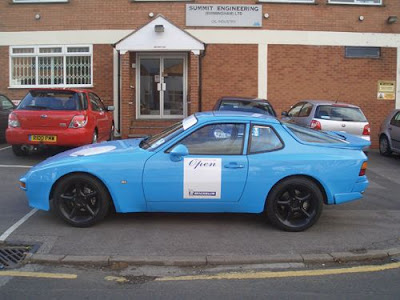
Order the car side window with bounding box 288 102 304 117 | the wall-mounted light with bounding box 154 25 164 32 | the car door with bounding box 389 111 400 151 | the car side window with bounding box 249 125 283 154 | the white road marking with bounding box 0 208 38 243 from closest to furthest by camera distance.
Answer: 1. the white road marking with bounding box 0 208 38 243
2. the car side window with bounding box 249 125 283 154
3. the car door with bounding box 389 111 400 151
4. the car side window with bounding box 288 102 304 117
5. the wall-mounted light with bounding box 154 25 164 32

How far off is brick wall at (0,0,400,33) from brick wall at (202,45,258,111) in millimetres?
1233

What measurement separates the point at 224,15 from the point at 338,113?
5.73 meters

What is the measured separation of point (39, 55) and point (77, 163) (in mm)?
11041

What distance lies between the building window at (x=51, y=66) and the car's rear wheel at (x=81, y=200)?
10228 millimetres

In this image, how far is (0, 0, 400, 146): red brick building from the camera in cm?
1474

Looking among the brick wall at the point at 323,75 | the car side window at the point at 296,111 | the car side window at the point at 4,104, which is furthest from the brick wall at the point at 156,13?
the car side window at the point at 296,111

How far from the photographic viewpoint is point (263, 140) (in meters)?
5.64

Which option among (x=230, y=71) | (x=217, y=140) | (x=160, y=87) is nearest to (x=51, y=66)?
(x=160, y=87)

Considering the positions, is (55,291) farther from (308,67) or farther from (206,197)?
(308,67)

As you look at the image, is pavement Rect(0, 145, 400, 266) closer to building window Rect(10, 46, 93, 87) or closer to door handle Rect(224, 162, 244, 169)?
door handle Rect(224, 162, 244, 169)

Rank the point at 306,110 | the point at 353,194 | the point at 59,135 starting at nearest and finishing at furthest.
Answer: the point at 353,194
the point at 59,135
the point at 306,110

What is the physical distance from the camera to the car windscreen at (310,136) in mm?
5809

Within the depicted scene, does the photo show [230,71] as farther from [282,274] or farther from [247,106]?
[282,274]

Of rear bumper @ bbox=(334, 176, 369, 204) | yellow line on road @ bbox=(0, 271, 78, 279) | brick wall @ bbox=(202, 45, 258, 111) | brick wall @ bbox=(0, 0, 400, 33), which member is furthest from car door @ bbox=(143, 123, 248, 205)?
brick wall @ bbox=(0, 0, 400, 33)
